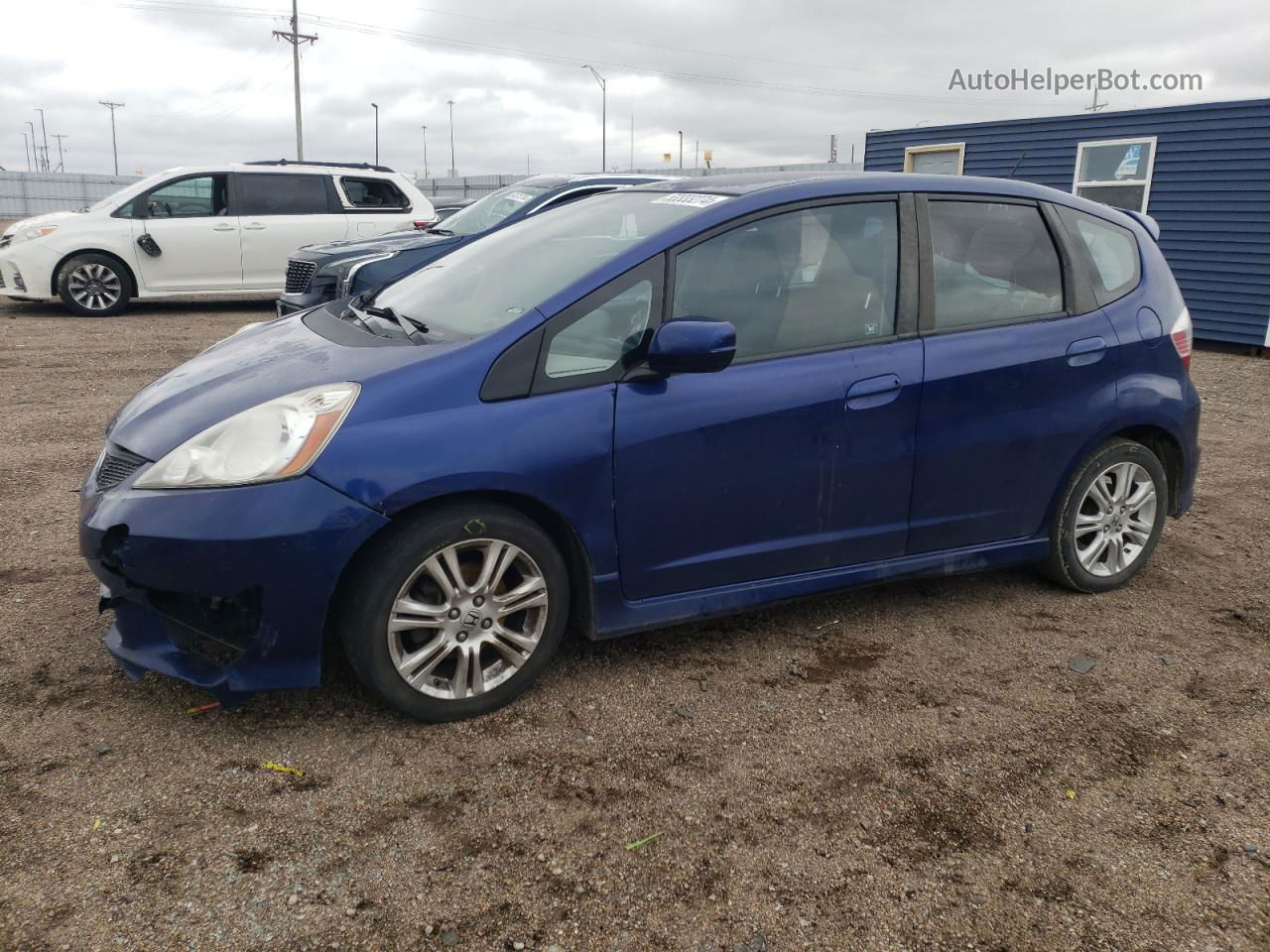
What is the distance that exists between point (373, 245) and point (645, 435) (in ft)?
24.4

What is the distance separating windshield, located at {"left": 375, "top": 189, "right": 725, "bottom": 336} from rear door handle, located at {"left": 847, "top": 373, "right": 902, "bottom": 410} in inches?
32.5

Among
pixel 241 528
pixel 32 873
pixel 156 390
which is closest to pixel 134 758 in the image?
pixel 32 873

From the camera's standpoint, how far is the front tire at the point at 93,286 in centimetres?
1230

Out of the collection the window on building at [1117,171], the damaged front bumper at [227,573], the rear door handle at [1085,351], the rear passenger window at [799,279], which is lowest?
the damaged front bumper at [227,573]

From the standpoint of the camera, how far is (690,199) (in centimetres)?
378

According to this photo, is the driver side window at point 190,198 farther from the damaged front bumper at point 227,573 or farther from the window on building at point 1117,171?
the window on building at point 1117,171

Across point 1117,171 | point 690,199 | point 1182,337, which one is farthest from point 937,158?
point 690,199

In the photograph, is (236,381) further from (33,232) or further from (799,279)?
(33,232)

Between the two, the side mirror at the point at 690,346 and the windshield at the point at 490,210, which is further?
the windshield at the point at 490,210

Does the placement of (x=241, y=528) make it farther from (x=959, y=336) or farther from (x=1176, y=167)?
(x=1176, y=167)

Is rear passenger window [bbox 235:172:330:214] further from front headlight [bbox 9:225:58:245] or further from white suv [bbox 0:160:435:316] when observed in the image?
front headlight [bbox 9:225:58:245]

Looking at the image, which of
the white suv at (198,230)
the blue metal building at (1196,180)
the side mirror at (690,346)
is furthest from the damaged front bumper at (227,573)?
the blue metal building at (1196,180)

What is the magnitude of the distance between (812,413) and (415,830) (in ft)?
6.03

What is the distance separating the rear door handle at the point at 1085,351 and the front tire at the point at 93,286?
11.8 metres
